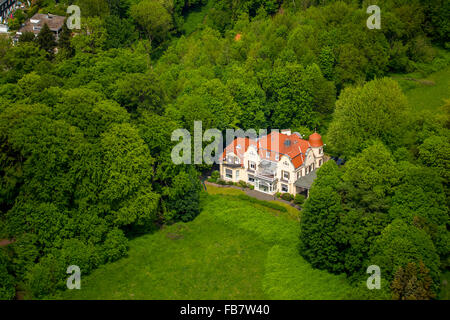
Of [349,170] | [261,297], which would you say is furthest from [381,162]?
[261,297]

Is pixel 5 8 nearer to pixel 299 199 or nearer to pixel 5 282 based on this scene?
pixel 5 282

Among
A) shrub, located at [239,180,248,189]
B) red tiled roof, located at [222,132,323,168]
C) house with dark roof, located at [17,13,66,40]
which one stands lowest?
shrub, located at [239,180,248,189]

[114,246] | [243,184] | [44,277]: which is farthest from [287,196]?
[44,277]

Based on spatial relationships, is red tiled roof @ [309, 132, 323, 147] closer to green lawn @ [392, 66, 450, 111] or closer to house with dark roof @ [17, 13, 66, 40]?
green lawn @ [392, 66, 450, 111]

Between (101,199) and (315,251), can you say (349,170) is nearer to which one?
(315,251)

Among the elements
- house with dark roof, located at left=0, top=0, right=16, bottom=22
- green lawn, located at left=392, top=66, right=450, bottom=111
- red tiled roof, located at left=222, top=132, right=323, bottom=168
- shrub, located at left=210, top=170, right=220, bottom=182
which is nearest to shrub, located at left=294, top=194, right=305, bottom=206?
red tiled roof, located at left=222, top=132, right=323, bottom=168
